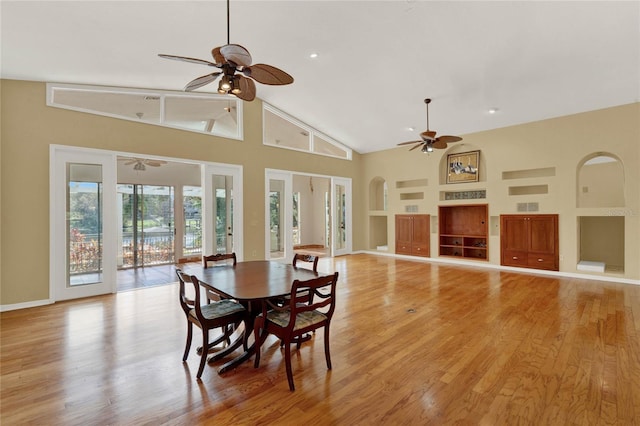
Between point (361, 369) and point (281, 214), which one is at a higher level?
point (281, 214)

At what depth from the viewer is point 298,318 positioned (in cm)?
255

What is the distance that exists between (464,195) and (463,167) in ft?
2.37

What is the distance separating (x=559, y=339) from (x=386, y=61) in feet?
14.4

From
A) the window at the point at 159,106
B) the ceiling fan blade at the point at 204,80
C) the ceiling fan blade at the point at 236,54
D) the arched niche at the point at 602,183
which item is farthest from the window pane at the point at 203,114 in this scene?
the arched niche at the point at 602,183

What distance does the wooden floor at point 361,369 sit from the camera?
6.64ft

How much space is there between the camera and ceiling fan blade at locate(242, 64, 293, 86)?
2648 mm

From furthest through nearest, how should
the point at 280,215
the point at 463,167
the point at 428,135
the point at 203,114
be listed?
the point at 463,167, the point at 280,215, the point at 203,114, the point at 428,135

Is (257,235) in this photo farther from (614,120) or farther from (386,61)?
(614,120)

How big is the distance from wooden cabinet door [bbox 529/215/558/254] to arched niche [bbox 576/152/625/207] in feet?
4.22

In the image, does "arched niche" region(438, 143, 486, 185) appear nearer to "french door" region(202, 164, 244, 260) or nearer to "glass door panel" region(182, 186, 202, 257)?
"french door" region(202, 164, 244, 260)

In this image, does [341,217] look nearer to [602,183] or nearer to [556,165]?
[556,165]

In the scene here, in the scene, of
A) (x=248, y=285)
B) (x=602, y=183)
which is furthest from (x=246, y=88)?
(x=602, y=183)

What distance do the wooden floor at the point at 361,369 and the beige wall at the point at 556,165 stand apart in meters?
2.12

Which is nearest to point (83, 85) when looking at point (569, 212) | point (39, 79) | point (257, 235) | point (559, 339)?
point (39, 79)
